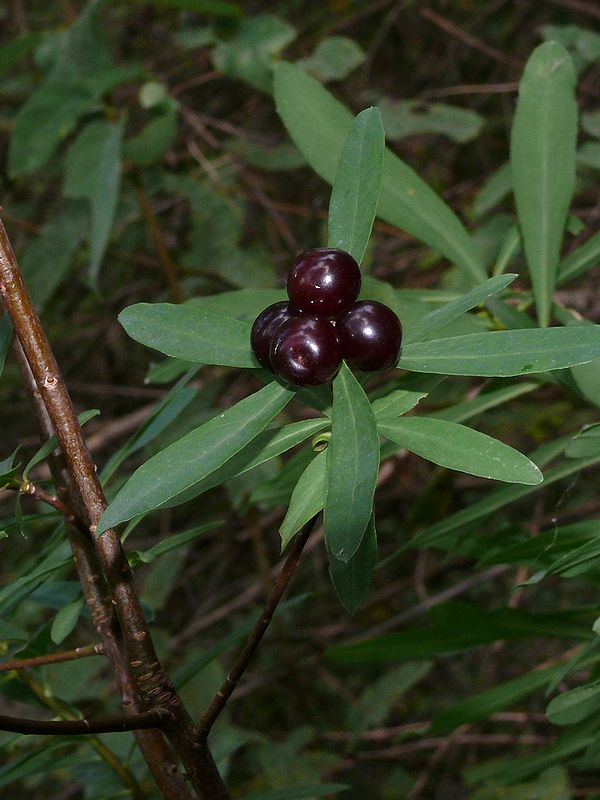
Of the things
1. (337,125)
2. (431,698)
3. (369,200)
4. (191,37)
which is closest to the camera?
(369,200)

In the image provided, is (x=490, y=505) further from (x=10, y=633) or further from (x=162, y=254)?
(x=162, y=254)

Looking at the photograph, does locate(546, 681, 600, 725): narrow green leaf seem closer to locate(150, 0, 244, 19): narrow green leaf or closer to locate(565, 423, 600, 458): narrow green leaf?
locate(565, 423, 600, 458): narrow green leaf

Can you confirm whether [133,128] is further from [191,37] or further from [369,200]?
[369,200]

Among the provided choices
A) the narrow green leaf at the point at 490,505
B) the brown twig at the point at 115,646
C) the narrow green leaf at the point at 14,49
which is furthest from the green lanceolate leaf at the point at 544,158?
the narrow green leaf at the point at 14,49

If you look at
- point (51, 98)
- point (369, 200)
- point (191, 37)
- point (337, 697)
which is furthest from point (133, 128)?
point (369, 200)

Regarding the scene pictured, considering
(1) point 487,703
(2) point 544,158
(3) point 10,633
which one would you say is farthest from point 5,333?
(1) point 487,703

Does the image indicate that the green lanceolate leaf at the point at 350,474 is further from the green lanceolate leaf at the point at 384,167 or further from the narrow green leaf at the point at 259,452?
the green lanceolate leaf at the point at 384,167
